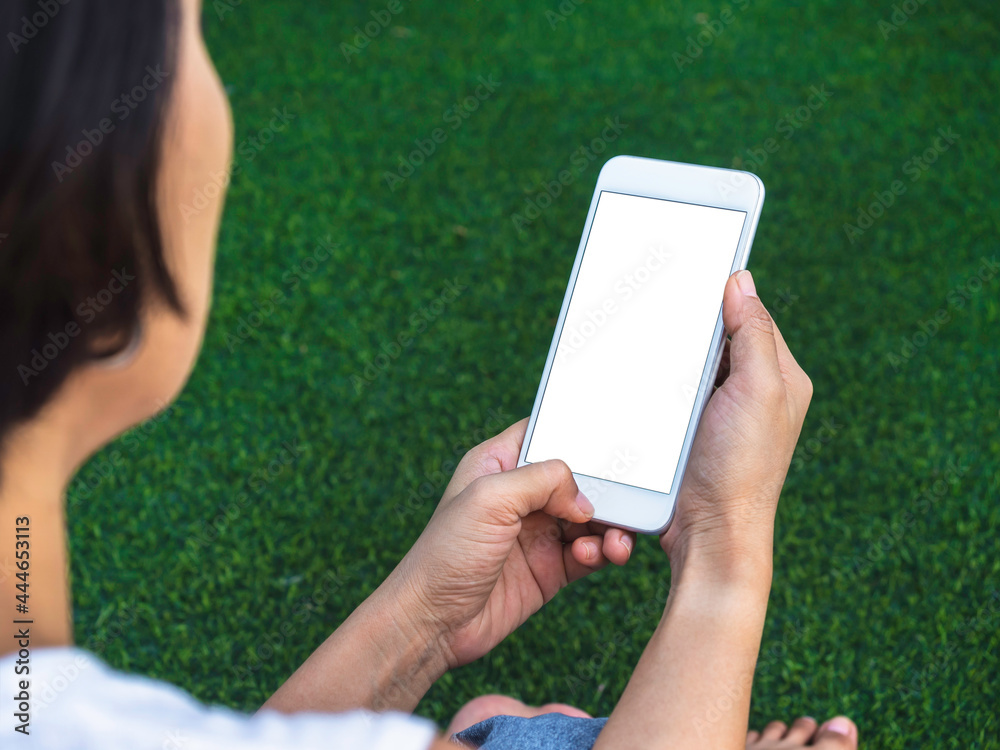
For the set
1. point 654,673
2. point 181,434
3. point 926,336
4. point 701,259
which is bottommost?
point 181,434

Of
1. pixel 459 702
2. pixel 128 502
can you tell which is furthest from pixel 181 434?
pixel 459 702

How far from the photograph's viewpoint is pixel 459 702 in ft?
7.23

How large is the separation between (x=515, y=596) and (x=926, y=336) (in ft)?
5.82

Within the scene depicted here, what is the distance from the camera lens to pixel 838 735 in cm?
195

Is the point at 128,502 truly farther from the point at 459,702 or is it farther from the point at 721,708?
the point at 721,708
